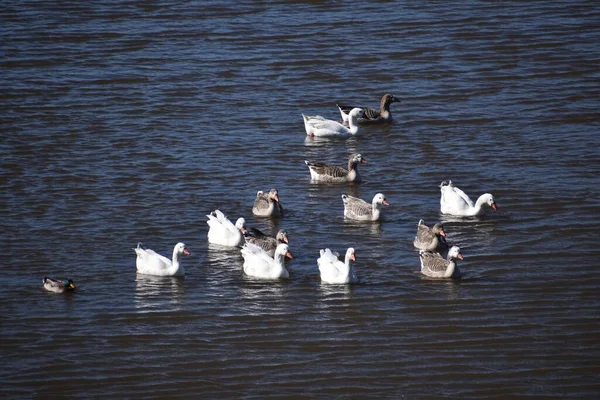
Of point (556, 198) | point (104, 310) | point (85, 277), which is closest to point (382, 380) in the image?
point (104, 310)

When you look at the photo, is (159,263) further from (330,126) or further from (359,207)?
(330,126)

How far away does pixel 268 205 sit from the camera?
51.7ft

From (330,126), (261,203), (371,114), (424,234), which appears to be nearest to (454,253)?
(424,234)

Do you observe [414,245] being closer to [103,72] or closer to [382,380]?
[382,380]

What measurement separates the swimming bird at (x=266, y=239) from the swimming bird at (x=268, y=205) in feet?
2.44

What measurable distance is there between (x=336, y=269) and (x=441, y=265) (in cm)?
127

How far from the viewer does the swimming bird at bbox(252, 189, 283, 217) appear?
51.3 ft

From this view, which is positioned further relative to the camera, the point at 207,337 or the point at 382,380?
the point at 207,337

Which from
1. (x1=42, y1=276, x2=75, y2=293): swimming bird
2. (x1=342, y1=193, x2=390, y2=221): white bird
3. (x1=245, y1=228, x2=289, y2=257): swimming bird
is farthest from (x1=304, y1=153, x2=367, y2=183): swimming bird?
Result: (x1=42, y1=276, x2=75, y2=293): swimming bird

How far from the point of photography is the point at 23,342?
471 inches

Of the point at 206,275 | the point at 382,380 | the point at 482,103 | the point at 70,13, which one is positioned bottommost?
the point at 382,380

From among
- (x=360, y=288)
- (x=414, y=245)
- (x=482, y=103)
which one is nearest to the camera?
(x=360, y=288)

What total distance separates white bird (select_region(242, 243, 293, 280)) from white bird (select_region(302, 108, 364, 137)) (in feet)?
19.6

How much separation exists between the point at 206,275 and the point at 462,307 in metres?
3.32
